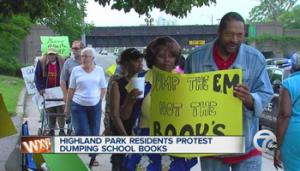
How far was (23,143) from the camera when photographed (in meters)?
4.27

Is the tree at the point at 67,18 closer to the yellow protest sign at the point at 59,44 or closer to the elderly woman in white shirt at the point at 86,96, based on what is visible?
the yellow protest sign at the point at 59,44

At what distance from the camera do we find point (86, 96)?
923 cm

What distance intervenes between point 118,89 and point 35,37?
252ft

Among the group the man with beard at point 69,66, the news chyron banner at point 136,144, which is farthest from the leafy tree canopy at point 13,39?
the news chyron banner at point 136,144

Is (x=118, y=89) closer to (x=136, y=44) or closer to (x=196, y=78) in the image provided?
(x=196, y=78)

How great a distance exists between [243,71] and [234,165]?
2.17 ft

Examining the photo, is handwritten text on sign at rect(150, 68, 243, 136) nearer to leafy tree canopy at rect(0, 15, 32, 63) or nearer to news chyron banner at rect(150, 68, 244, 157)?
news chyron banner at rect(150, 68, 244, 157)

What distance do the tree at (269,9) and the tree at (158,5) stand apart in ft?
482

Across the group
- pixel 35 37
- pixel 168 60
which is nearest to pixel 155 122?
pixel 168 60

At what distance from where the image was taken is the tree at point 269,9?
151 m

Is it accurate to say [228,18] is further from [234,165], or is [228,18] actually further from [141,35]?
[141,35]

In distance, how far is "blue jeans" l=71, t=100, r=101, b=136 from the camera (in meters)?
9.05

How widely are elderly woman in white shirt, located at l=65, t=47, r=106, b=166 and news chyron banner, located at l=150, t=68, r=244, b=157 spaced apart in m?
4.38

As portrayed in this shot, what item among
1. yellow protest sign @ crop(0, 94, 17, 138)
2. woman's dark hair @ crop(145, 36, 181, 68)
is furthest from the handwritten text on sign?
yellow protest sign @ crop(0, 94, 17, 138)
